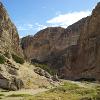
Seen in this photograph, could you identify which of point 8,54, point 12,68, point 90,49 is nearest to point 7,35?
point 8,54

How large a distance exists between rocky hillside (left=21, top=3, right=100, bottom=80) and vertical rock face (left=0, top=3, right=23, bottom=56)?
1018 cm

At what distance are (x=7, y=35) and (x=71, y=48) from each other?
81.3m

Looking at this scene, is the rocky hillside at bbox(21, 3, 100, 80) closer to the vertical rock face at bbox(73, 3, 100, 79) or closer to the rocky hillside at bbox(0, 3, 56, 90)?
the vertical rock face at bbox(73, 3, 100, 79)

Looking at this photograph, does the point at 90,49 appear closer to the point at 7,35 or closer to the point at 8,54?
the point at 7,35

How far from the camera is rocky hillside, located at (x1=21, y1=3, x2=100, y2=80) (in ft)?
393

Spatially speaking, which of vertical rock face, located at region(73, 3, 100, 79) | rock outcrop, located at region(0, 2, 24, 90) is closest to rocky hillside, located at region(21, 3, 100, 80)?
vertical rock face, located at region(73, 3, 100, 79)

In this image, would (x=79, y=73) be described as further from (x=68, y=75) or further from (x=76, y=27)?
(x=76, y=27)

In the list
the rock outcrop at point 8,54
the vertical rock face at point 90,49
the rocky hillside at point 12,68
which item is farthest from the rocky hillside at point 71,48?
the rocky hillside at point 12,68

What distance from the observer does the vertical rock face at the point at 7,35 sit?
2442 inches

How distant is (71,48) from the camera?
145 meters

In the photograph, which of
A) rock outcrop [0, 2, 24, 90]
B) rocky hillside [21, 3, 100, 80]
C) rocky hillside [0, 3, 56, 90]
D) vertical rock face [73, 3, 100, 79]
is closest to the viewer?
rock outcrop [0, 2, 24, 90]

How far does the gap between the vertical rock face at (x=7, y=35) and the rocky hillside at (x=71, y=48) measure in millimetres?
10177

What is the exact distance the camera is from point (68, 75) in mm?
130750

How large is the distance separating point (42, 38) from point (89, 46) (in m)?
68.9
